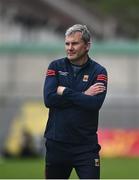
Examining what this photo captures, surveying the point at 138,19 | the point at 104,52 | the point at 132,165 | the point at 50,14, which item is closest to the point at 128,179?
the point at 132,165

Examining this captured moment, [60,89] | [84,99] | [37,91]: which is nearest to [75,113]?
[84,99]

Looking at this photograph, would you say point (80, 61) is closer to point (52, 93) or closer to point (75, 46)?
point (75, 46)

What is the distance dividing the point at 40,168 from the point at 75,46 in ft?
46.3

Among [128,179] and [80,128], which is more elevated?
[80,128]

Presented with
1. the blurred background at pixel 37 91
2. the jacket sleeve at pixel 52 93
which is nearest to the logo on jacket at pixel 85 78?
the jacket sleeve at pixel 52 93

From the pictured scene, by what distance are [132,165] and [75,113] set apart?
15.7m

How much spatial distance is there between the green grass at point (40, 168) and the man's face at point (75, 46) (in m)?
8.26

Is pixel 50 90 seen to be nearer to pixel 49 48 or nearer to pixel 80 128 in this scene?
pixel 80 128

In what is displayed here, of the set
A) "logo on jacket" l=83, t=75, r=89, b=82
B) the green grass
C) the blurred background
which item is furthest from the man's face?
the blurred background

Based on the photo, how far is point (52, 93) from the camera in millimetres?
9320

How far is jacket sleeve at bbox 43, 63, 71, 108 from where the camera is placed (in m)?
9.17

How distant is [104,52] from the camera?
34844 millimetres

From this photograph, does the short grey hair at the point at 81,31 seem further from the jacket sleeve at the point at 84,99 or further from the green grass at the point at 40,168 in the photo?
the green grass at the point at 40,168

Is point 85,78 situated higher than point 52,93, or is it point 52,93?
point 85,78
